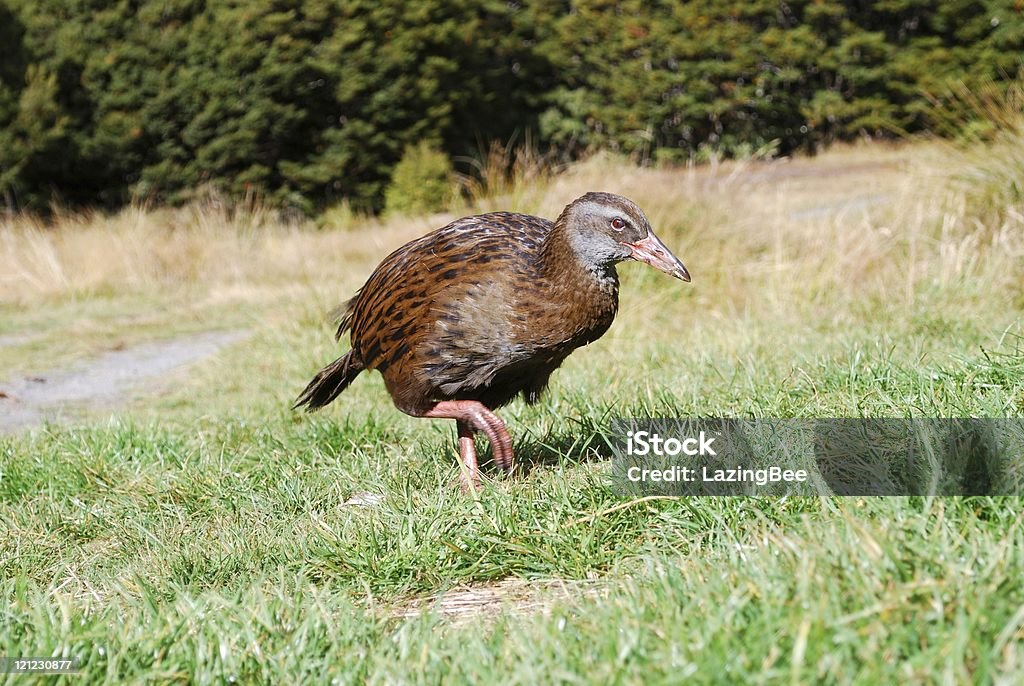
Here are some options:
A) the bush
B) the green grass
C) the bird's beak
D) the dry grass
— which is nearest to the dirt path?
the green grass

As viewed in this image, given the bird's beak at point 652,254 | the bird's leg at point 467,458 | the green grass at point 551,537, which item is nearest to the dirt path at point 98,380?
the green grass at point 551,537

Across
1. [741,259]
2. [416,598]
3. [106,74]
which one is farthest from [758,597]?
[106,74]

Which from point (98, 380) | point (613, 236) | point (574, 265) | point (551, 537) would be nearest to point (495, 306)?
point (574, 265)

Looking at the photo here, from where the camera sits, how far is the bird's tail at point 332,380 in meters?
4.07

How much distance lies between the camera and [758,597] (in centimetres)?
206

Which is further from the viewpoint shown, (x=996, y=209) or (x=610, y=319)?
(x=996, y=209)

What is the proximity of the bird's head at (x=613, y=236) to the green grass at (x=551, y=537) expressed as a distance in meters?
0.67

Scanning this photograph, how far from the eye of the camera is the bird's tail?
13.4 feet

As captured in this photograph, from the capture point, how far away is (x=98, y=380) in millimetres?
7219

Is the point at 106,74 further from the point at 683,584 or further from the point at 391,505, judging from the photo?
the point at 683,584

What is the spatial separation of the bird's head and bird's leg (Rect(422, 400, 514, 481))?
61 centimetres

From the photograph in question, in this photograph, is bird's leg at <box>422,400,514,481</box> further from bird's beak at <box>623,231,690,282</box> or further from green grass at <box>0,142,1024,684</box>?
bird's beak at <box>623,231,690,282</box>

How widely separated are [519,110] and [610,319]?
626 inches

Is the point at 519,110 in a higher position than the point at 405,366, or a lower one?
lower
